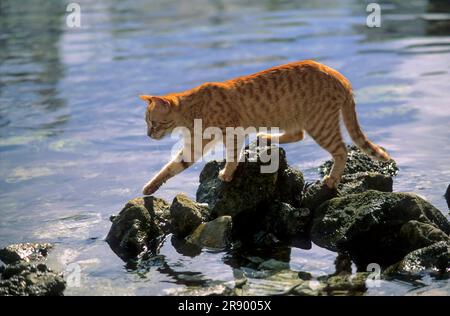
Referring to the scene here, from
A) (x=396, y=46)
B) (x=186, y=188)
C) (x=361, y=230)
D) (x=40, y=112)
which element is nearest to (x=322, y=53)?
(x=396, y=46)

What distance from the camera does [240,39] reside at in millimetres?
22188

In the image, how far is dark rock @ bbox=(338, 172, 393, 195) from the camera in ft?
33.4

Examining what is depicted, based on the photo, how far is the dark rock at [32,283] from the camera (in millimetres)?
8102

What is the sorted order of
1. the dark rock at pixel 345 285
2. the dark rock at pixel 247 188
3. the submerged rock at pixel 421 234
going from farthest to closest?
the dark rock at pixel 247 188
the submerged rock at pixel 421 234
the dark rock at pixel 345 285

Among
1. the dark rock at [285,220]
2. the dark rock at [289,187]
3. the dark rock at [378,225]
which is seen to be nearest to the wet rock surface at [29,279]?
the dark rock at [285,220]

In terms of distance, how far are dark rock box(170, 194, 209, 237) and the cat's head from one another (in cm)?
86

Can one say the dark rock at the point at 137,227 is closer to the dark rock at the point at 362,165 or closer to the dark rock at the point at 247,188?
the dark rock at the point at 247,188

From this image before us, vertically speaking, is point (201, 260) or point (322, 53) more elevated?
point (322, 53)

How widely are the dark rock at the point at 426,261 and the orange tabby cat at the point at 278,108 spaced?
1.71m

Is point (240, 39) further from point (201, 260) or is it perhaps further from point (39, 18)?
point (201, 260)

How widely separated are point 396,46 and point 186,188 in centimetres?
1086

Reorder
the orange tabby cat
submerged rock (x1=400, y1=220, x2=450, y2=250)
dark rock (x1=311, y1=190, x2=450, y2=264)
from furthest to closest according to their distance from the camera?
the orange tabby cat, dark rock (x1=311, y1=190, x2=450, y2=264), submerged rock (x1=400, y1=220, x2=450, y2=250)

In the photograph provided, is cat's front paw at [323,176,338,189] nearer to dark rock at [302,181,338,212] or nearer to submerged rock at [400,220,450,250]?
dark rock at [302,181,338,212]

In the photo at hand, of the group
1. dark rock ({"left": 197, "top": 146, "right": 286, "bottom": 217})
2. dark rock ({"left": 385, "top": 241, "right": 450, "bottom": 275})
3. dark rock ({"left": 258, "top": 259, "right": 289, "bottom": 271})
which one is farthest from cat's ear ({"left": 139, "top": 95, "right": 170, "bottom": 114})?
dark rock ({"left": 385, "top": 241, "right": 450, "bottom": 275})
